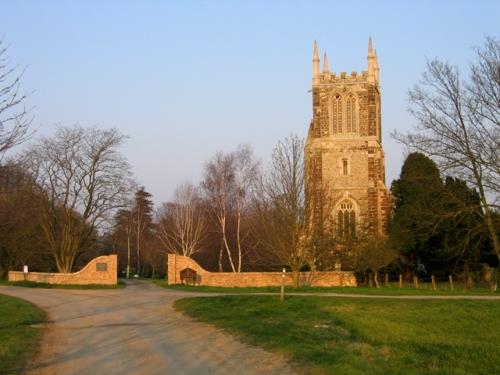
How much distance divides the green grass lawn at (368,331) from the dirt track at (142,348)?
0.74 m

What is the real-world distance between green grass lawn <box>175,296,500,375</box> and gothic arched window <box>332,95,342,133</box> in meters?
35.9

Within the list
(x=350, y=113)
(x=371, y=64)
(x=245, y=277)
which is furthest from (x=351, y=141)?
(x=245, y=277)

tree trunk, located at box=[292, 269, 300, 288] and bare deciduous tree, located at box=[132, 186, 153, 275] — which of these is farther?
bare deciduous tree, located at box=[132, 186, 153, 275]

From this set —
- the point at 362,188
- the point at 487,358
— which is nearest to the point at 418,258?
the point at 362,188

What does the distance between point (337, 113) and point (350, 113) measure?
1187 millimetres

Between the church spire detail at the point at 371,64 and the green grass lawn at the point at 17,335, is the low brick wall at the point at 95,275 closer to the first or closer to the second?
the green grass lawn at the point at 17,335

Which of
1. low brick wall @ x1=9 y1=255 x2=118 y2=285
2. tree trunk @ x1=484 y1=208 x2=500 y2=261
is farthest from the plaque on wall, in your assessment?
tree trunk @ x1=484 y1=208 x2=500 y2=261

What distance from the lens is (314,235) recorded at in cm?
4219

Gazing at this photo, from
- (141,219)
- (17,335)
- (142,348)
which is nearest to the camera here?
(142,348)

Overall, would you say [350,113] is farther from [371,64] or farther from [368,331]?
[368,331]

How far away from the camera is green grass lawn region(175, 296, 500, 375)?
11.5m

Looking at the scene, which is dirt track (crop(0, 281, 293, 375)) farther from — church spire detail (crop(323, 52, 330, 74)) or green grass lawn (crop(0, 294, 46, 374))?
church spire detail (crop(323, 52, 330, 74))

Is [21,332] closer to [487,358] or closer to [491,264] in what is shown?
[487,358]

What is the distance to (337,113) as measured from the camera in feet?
200
